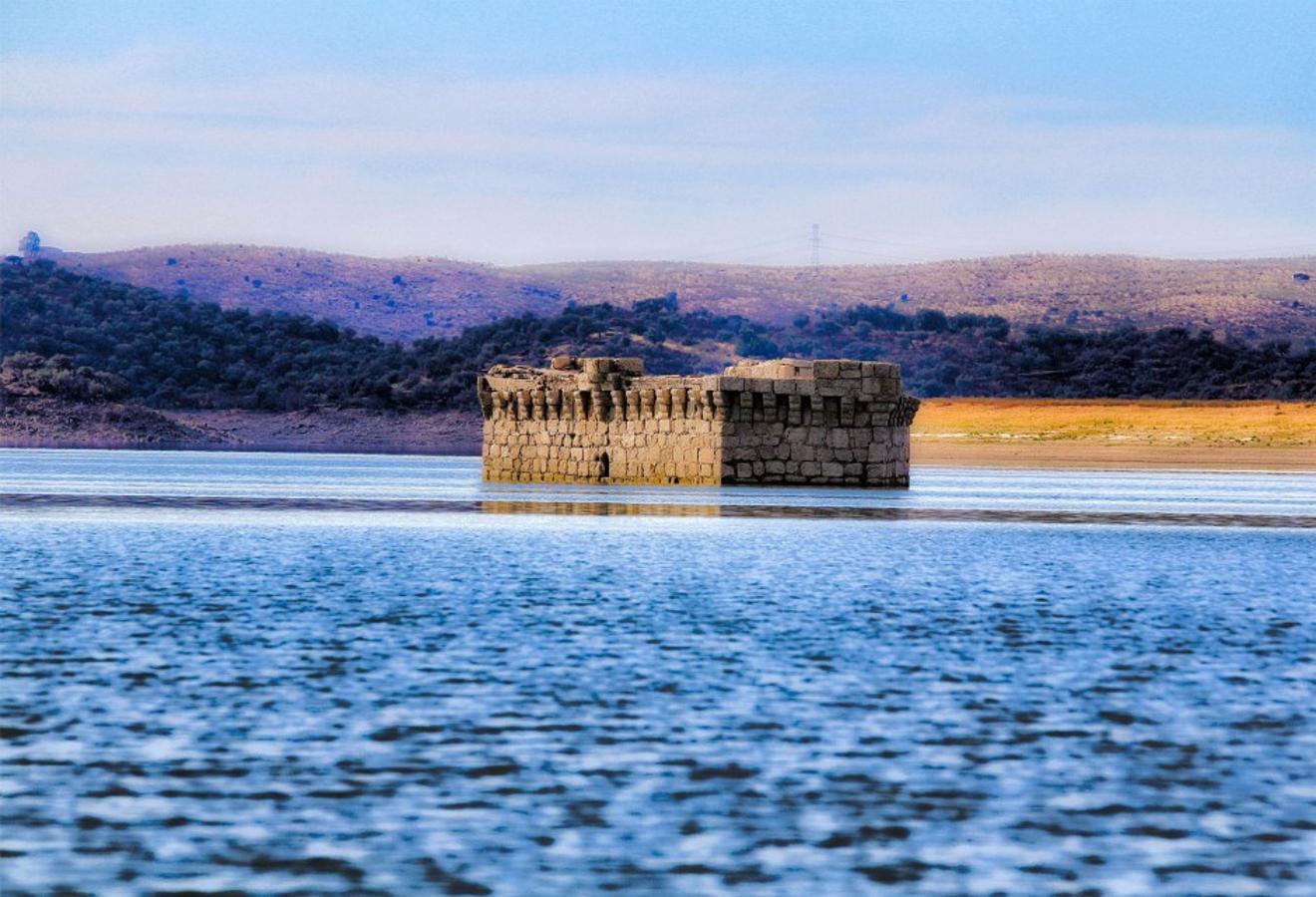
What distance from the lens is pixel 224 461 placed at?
5944 cm

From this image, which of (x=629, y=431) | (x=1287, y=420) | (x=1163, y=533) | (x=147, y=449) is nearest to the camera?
(x=1163, y=533)

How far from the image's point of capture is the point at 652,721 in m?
8.69

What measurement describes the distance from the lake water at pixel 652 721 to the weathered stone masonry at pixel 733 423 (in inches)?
496

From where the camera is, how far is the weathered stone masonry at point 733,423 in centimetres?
3272

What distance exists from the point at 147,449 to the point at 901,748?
7260 cm

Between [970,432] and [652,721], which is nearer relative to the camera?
[652,721]

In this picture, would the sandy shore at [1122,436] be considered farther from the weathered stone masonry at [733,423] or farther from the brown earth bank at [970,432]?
the weathered stone masonry at [733,423]

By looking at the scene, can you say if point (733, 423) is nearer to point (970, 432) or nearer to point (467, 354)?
point (970, 432)

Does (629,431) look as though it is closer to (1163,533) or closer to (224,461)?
(1163,533)

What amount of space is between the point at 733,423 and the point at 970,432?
31748 mm

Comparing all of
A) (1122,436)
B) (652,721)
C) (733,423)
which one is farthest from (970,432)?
(652,721)

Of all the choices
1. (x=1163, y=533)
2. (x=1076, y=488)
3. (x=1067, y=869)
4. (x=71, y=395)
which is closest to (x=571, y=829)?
(x=1067, y=869)

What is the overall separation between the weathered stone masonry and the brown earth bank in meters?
19.3

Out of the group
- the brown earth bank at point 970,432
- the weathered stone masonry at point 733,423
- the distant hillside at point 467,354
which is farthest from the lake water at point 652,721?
the distant hillside at point 467,354
